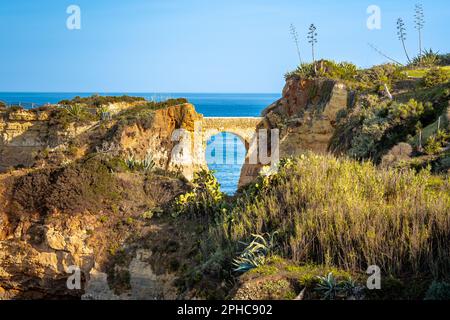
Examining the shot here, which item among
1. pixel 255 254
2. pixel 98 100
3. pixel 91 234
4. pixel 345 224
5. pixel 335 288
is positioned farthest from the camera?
pixel 98 100

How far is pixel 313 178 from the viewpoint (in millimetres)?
11055

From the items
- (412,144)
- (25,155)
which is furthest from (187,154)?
(412,144)

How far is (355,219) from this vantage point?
8.89m

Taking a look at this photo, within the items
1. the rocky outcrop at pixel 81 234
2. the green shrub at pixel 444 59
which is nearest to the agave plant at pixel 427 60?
the green shrub at pixel 444 59

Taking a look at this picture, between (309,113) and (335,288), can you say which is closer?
(335,288)

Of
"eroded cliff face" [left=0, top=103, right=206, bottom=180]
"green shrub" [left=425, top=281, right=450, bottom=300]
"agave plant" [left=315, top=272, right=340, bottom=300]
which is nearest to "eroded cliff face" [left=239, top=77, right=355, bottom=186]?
"eroded cliff face" [left=0, top=103, right=206, bottom=180]

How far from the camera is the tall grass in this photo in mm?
8336

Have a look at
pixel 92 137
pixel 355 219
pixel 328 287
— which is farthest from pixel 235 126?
pixel 328 287

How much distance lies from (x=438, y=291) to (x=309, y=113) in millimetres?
20061

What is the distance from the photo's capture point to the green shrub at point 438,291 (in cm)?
716

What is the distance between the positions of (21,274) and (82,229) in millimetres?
1829

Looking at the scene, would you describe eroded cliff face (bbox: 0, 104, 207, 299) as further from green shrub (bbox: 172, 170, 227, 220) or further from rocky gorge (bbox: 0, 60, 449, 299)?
green shrub (bbox: 172, 170, 227, 220)

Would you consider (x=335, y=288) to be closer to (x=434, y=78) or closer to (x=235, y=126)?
(x=434, y=78)

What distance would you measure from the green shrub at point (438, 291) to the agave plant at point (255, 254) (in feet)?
8.20
